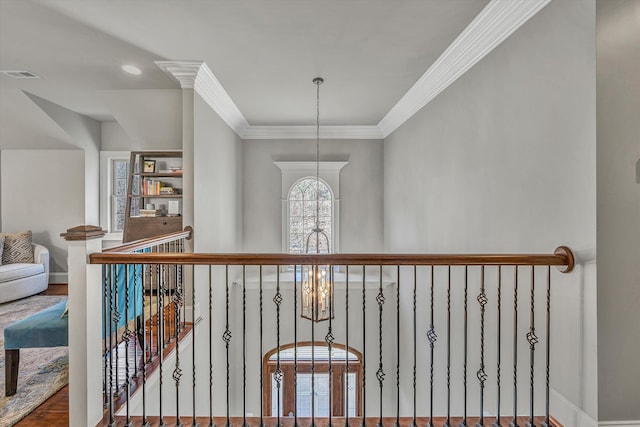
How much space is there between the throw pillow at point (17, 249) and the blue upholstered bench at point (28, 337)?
3.62 metres

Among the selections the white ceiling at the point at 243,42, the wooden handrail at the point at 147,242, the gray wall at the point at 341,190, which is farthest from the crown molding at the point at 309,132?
the wooden handrail at the point at 147,242

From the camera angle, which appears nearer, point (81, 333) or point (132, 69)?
point (81, 333)

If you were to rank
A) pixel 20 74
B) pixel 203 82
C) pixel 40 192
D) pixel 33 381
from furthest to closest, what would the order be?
1. pixel 40 192
2. pixel 20 74
3. pixel 203 82
4. pixel 33 381

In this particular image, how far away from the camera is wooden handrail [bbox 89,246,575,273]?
1740 millimetres

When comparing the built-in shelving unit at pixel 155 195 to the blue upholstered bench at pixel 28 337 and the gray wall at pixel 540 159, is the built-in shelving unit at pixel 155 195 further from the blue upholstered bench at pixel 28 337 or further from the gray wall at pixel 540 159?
the gray wall at pixel 540 159

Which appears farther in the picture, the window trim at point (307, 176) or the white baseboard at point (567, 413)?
the window trim at point (307, 176)

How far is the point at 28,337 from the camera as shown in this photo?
2.16 meters

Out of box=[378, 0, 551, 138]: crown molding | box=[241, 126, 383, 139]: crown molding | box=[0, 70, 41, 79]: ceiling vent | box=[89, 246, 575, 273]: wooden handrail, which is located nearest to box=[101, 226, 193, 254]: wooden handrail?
box=[89, 246, 575, 273]: wooden handrail

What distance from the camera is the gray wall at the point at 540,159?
1622 millimetres

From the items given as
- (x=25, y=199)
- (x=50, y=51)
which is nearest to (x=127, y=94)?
(x=50, y=51)

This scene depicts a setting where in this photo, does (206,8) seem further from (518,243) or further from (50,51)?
(518,243)

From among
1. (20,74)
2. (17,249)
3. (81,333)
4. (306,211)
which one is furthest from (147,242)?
(17,249)

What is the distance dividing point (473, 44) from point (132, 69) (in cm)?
319

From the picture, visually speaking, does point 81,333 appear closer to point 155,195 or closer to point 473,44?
point 155,195
